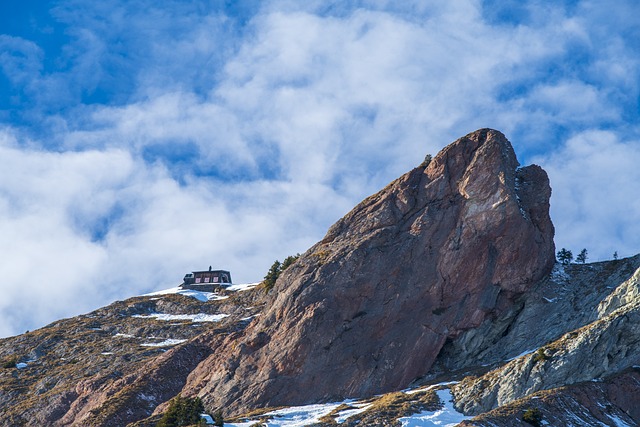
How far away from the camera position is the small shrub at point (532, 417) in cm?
7206

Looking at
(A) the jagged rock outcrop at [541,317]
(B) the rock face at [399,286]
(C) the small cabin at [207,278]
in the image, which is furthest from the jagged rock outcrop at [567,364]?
(C) the small cabin at [207,278]

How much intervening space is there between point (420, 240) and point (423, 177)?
1086cm

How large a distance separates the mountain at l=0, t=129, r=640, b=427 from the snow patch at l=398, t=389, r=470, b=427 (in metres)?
0.26

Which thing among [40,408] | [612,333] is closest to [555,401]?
[612,333]

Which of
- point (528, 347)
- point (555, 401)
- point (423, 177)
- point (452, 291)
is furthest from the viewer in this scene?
point (423, 177)

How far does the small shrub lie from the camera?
7206cm

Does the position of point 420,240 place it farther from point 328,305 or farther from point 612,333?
point 612,333

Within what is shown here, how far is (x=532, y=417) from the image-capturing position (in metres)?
72.4

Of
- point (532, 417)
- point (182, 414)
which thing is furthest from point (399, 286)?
point (182, 414)

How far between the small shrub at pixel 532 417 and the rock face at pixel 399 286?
2222 cm

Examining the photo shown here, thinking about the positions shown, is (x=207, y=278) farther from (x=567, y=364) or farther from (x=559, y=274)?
(x=567, y=364)

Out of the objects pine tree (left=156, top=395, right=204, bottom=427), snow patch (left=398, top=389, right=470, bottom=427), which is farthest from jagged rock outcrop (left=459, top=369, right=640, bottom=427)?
pine tree (left=156, top=395, right=204, bottom=427)

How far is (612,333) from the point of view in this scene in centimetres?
8150

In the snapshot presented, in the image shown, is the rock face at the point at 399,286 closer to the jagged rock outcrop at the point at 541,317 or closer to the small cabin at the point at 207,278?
the jagged rock outcrop at the point at 541,317
